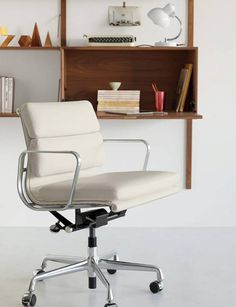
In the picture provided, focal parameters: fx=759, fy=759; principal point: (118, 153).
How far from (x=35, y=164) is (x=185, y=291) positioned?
0.95 m

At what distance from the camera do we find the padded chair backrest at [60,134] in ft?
12.1

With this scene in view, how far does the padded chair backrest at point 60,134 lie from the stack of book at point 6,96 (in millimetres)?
961

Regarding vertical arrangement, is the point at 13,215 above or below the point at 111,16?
below

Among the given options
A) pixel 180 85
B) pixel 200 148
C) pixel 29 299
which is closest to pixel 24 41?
pixel 180 85

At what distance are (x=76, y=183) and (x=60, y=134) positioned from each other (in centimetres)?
49

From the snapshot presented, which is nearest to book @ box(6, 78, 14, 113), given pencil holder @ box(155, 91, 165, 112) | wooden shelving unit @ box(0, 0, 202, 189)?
wooden shelving unit @ box(0, 0, 202, 189)

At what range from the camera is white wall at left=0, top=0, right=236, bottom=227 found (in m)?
5.09

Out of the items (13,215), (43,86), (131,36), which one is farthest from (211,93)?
(13,215)

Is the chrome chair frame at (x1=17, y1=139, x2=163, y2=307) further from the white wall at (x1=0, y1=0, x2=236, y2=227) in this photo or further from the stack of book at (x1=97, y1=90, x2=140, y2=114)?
the white wall at (x1=0, y1=0, x2=236, y2=227)

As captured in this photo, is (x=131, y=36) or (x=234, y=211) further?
(x=234, y=211)

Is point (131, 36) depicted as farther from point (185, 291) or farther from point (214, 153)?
point (185, 291)

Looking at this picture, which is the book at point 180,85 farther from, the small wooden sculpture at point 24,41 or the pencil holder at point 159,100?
the small wooden sculpture at point 24,41

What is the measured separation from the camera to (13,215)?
5.14 metres

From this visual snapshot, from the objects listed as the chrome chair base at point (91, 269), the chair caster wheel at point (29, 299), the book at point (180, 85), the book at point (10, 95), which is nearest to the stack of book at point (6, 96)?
the book at point (10, 95)
